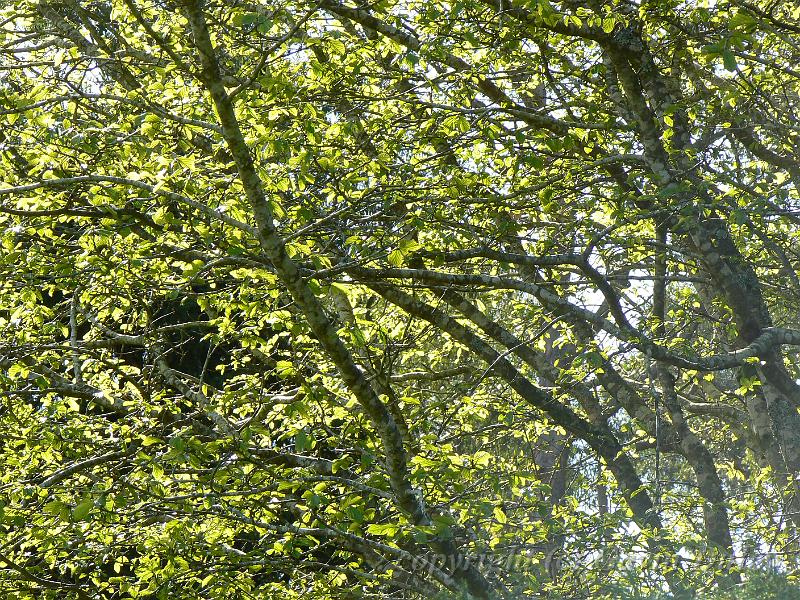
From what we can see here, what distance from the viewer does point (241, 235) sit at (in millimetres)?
6762

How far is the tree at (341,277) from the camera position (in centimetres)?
676

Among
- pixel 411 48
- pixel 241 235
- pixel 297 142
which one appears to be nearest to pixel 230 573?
pixel 241 235

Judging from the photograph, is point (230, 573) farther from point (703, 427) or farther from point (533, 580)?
point (703, 427)

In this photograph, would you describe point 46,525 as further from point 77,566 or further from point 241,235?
point 241,235

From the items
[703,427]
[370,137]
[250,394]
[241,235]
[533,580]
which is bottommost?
[533,580]

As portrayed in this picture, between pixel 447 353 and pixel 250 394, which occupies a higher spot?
pixel 447 353

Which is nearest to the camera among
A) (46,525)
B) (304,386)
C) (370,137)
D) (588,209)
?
(304,386)

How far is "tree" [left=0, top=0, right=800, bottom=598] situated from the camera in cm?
676

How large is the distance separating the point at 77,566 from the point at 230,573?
1406mm

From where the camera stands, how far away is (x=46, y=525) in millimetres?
7168

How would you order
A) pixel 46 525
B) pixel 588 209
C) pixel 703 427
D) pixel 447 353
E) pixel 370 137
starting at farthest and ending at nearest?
pixel 703 427 → pixel 447 353 → pixel 588 209 → pixel 370 137 → pixel 46 525

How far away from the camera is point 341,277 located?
7598 millimetres

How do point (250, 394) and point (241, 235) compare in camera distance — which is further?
point (250, 394)

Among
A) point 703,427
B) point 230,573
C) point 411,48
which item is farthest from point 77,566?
point 703,427
